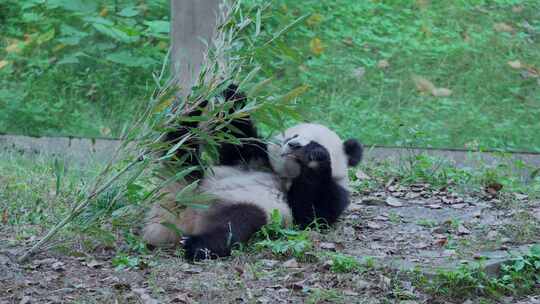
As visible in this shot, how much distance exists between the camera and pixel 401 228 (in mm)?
4879

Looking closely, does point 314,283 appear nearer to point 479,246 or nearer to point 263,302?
point 263,302

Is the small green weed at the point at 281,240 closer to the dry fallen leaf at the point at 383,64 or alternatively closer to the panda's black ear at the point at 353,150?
the panda's black ear at the point at 353,150

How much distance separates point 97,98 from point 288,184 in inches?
148

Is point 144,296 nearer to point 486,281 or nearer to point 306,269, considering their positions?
point 306,269

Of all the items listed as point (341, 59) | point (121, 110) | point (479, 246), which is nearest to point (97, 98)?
point (121, 110)

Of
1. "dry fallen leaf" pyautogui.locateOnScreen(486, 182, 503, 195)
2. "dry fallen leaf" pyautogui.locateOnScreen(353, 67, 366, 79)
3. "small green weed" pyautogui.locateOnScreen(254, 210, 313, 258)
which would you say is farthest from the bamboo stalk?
"dry fallen leaf" pyautogui.locateOnScreen(353, 67, 366, 79)

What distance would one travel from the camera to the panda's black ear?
514cm

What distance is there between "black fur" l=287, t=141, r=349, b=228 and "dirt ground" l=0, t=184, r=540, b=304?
14 centimetres

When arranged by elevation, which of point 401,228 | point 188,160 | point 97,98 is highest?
point 188,160

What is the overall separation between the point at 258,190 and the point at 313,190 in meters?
0.34

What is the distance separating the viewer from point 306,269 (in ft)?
12.9

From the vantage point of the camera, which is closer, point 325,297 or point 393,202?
point 325,297

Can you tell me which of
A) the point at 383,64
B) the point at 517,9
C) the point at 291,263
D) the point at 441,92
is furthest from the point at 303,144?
the point at 517,9

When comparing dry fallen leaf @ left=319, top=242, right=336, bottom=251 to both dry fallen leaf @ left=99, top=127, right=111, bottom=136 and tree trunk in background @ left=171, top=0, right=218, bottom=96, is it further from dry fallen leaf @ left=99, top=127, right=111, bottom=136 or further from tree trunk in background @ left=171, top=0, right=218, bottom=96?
dry fallen leaf @ left=99, top=127, right=111, bottom=136
